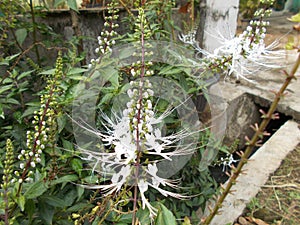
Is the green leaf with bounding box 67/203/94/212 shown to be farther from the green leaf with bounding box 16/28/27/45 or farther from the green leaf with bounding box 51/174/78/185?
the green leaf with bounding box 16/28/27/45

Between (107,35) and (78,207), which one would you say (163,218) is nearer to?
(78,207)

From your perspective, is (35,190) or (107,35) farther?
(107,35)

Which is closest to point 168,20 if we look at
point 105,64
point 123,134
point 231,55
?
point 231,55

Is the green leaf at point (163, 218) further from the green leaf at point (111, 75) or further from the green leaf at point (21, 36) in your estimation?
the green leaf at point (21, 36)

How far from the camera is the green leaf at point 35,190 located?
69 centimetres

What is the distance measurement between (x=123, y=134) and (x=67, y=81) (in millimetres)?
356

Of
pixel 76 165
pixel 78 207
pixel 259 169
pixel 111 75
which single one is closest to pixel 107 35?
pixel 111 75

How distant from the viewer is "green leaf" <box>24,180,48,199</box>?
685 millimetres

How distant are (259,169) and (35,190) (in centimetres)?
126

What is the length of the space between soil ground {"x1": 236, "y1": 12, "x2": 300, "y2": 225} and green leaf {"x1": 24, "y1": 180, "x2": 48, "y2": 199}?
910 millimetres

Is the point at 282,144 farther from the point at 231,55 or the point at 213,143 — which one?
the point at 231,55

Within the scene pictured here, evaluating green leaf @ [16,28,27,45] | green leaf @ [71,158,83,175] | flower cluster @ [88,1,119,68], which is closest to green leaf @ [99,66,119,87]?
flower cluster @ [88,1,119,68]

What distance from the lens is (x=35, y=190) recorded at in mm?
702

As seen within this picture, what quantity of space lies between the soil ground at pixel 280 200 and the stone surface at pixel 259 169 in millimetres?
29
